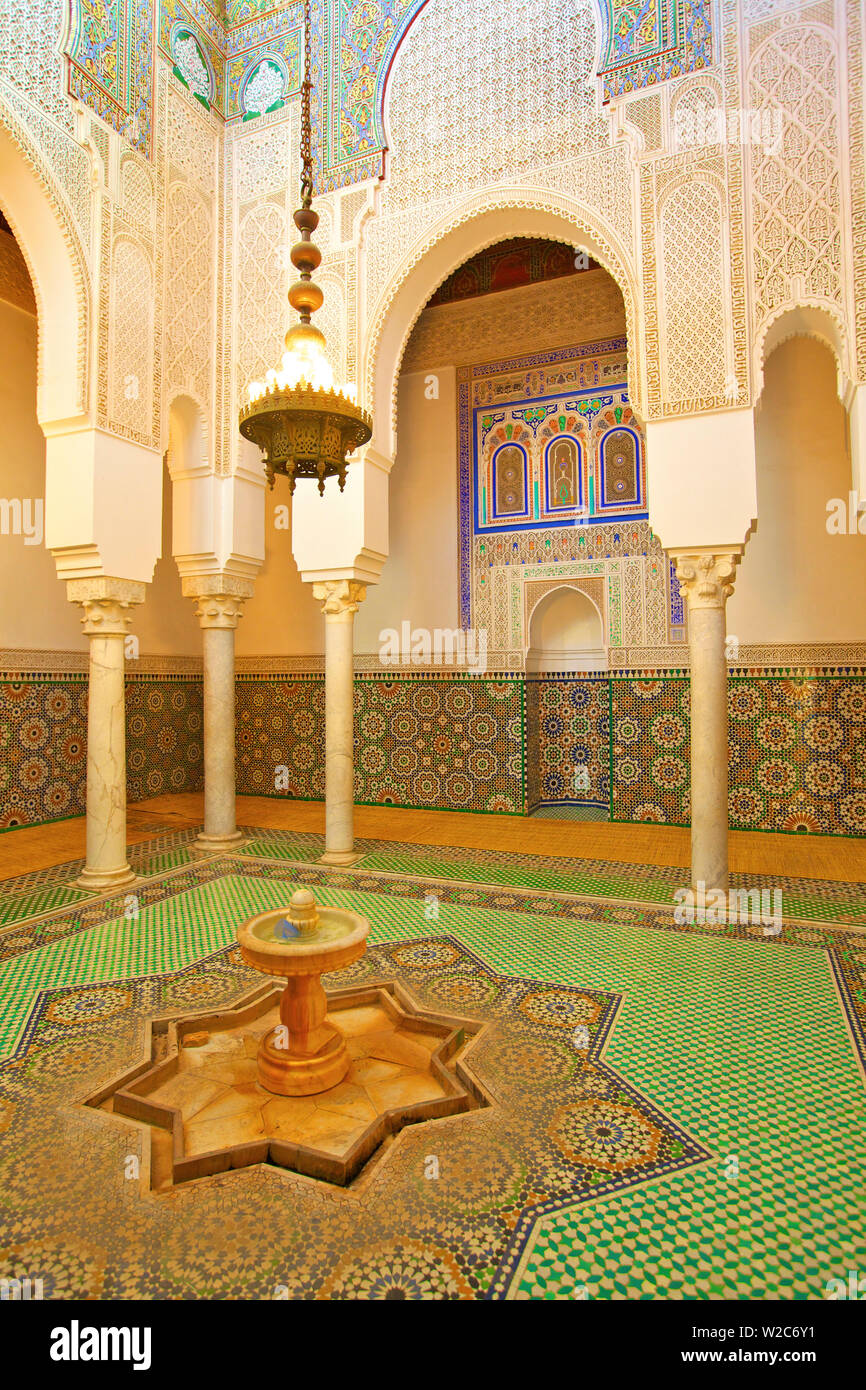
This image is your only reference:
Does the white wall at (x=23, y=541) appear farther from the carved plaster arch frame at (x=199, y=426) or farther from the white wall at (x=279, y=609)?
the white wall at (x=279, y=609)

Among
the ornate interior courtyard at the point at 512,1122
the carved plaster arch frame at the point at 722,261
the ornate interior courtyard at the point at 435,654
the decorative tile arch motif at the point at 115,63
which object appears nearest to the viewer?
the ornate interior courtyard at the point at 512,1122

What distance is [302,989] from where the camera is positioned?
2357 mm

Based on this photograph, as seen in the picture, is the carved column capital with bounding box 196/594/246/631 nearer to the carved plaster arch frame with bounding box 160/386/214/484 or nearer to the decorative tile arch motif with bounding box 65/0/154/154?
the carved plaster arch frame with bounding box 160/386/214/484

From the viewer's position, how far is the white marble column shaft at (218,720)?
5.55 m

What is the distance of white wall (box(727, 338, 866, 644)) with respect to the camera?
5488mm

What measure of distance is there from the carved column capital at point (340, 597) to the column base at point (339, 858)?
1574mm

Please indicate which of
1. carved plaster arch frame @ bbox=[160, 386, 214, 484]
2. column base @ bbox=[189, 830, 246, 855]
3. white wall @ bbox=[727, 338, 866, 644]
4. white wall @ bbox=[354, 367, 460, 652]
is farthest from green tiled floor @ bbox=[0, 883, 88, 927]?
white wall @ bbox=[727, 338, 866, 644]

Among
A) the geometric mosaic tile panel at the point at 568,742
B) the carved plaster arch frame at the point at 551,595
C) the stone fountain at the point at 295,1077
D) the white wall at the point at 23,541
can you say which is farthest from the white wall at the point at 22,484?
the stone fountain at the point at 295,1077

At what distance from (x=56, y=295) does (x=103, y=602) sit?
1.76m

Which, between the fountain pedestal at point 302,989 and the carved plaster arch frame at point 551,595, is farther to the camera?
the carved plaster arch frame at point 551,595

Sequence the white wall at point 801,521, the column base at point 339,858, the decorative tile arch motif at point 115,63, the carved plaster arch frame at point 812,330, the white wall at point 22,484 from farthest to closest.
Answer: the white wall at point 22,484
the white wall at point 801,521
the column base at point 339,858
the decorative tile arch motif at point 115,63
the carved plaster arch frame at point 812,330

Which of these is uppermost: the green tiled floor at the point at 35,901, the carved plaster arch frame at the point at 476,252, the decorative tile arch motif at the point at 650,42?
the decorative tile arch motif at the point at 650,42

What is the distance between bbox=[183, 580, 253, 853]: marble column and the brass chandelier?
2.76 m
